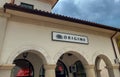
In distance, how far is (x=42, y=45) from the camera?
7152mm

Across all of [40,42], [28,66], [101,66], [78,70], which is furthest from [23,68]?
[101,66]

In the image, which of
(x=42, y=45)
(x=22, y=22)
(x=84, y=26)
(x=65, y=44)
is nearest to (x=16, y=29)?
(x=22, y=22)

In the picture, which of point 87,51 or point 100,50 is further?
point 100,50

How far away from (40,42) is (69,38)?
170 centimetres

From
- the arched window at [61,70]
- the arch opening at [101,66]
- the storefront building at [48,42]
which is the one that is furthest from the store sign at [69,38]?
the arched window at [61,70]

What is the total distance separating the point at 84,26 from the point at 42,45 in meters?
2.88

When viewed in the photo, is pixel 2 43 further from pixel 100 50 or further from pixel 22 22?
pixel 100 50

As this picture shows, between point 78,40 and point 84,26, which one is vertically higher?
point 84,26

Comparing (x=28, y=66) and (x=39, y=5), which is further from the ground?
(x=39, y=5)

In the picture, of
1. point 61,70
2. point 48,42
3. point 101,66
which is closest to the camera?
point 48,42

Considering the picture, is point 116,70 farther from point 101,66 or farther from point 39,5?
point 39,5

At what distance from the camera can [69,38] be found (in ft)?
26.4

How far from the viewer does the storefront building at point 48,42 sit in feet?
21.2

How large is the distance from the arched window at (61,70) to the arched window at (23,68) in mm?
2105
